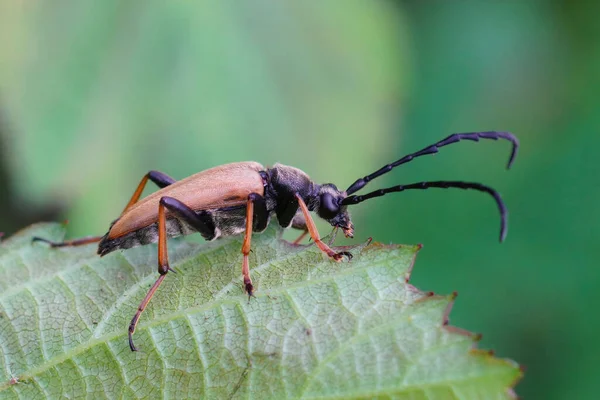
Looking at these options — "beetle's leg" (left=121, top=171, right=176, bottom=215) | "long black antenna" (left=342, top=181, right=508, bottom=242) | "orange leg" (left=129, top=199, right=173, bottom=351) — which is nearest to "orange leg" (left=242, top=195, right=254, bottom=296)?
"orange leg" (left=129, top=199, right=173, bottom=351)

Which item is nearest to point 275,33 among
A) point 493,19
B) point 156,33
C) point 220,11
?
point 220,11

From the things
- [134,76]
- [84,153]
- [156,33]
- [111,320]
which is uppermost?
[156,33]

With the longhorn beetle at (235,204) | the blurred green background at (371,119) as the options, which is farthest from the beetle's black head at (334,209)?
the blurred green background at (371,119)

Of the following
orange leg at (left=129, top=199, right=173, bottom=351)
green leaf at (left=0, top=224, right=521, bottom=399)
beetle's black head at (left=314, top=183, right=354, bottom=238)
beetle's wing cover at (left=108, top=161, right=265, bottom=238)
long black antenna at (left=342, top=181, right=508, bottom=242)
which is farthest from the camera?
beetle's black head at (left=314, top=183, right=354, bottom=238)

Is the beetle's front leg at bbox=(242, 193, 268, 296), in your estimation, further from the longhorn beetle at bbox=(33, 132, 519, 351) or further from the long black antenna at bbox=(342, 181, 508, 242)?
the long black antenna at bbox=(342, 181, 508, 242)

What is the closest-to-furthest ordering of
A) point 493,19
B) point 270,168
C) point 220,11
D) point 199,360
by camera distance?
point 199,360
point 270,168
point 220,11
point 493,19

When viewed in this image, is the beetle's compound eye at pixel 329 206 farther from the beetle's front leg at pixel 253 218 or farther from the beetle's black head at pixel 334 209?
the beetle's front leg at pixel 253 218

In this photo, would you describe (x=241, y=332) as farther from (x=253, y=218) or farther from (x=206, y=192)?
(x=206, y=192)

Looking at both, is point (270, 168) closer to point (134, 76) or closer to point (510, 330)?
point (134, 76)
